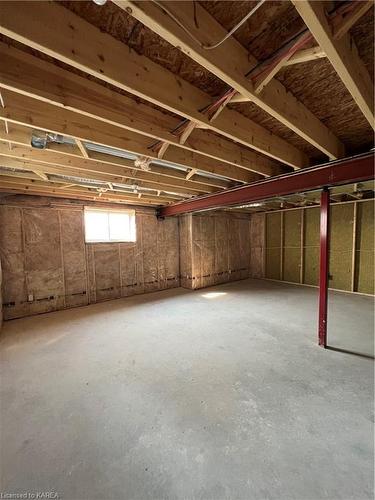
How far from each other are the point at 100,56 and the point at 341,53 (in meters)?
1.25

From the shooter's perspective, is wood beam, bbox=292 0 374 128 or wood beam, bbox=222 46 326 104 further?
wood beam, bbox=222 46 326 104

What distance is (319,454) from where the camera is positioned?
137 centimetres

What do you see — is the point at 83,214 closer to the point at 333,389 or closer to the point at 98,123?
the point at 98,123

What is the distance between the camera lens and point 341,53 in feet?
3.49

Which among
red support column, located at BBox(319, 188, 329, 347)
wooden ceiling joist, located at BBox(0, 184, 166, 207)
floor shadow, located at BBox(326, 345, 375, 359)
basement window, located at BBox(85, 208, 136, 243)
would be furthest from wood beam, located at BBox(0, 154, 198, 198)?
floor shadow, located at BBox(326, 345, 375, 359)

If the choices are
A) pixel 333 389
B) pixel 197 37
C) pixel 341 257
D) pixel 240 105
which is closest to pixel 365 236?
pixel 341 257

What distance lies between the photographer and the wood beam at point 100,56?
94 centimetres

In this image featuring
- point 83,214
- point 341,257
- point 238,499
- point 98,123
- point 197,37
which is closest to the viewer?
point 197,37

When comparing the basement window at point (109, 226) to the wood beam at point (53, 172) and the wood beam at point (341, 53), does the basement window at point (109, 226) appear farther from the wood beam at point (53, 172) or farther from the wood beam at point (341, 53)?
the wood beam at point (341, 53)

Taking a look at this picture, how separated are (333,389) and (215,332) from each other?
1.55 metres

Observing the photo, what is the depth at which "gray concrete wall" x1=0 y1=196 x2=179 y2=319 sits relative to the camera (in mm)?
3895

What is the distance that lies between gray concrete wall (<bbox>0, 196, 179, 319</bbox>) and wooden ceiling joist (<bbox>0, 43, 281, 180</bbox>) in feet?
11.1

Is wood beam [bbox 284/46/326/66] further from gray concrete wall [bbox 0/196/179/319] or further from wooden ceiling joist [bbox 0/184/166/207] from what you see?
gray concrete wall [bbox 0/196/179/319]

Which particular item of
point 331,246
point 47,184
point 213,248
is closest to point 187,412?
point 47,184
